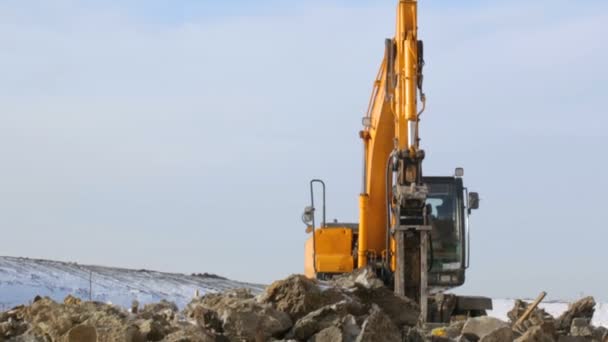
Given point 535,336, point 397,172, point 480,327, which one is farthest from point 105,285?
point 535,336

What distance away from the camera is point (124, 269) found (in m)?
31.3

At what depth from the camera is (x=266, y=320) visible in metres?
9.05

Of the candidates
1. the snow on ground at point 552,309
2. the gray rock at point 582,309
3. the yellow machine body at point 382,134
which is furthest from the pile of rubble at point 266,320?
the snow on ground at point 552,309

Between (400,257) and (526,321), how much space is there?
1.95 m

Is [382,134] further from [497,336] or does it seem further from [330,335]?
[330,335]

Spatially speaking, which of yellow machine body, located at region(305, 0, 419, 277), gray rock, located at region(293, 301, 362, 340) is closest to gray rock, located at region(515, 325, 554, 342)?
gray rock, located at region(293, 301, 362, 340)

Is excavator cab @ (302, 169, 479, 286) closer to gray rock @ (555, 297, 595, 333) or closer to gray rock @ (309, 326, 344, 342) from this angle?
gray rock @ (555, 297, 595, 333)

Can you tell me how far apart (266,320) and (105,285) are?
1782 centimetres

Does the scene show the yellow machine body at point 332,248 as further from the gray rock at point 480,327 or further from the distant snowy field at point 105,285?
the distant snowy field at point 105,285

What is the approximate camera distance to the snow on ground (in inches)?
866

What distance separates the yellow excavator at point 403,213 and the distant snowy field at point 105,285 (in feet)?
22.4

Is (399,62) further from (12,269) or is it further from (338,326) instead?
(12,269)

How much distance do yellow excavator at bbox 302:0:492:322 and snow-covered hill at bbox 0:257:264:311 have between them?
25.4 feet

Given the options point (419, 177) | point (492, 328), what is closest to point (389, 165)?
point (419, 177)
